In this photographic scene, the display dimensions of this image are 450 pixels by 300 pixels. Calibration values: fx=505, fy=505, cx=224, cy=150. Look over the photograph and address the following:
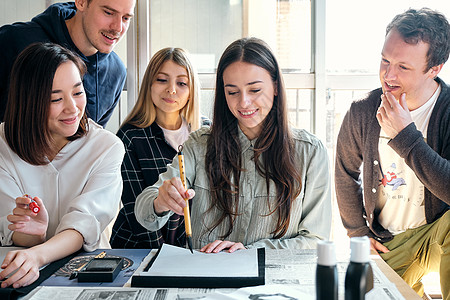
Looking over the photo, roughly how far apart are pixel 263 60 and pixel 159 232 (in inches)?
35.0

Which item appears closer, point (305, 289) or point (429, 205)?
point (305, 289)

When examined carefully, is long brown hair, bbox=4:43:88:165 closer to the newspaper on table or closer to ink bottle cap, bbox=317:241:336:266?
the newspaper on table

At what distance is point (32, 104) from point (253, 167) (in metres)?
0.76

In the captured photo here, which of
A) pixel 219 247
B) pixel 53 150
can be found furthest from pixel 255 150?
pixel 53 150

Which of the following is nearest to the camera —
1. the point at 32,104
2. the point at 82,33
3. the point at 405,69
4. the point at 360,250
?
the point at 360,250

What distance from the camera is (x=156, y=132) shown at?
7.66 ft

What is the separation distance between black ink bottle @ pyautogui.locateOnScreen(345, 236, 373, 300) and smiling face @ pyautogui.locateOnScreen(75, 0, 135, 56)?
1891mm

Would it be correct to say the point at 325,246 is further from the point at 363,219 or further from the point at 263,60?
the point at 363,219

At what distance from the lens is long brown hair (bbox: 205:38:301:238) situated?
1.68 meters

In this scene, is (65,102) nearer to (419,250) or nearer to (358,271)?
(358,271)

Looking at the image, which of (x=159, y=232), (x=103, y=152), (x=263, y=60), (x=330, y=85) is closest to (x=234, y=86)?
(x=263, y=60)

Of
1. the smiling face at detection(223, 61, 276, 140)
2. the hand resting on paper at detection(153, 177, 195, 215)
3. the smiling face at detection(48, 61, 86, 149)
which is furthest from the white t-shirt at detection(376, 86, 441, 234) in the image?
the smiling face at detection(48, 61, 86, 149)

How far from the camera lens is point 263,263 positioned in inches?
49.0

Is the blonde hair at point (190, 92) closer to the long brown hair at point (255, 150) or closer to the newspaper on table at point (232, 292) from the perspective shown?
the long brown hair at point (255, 150)
